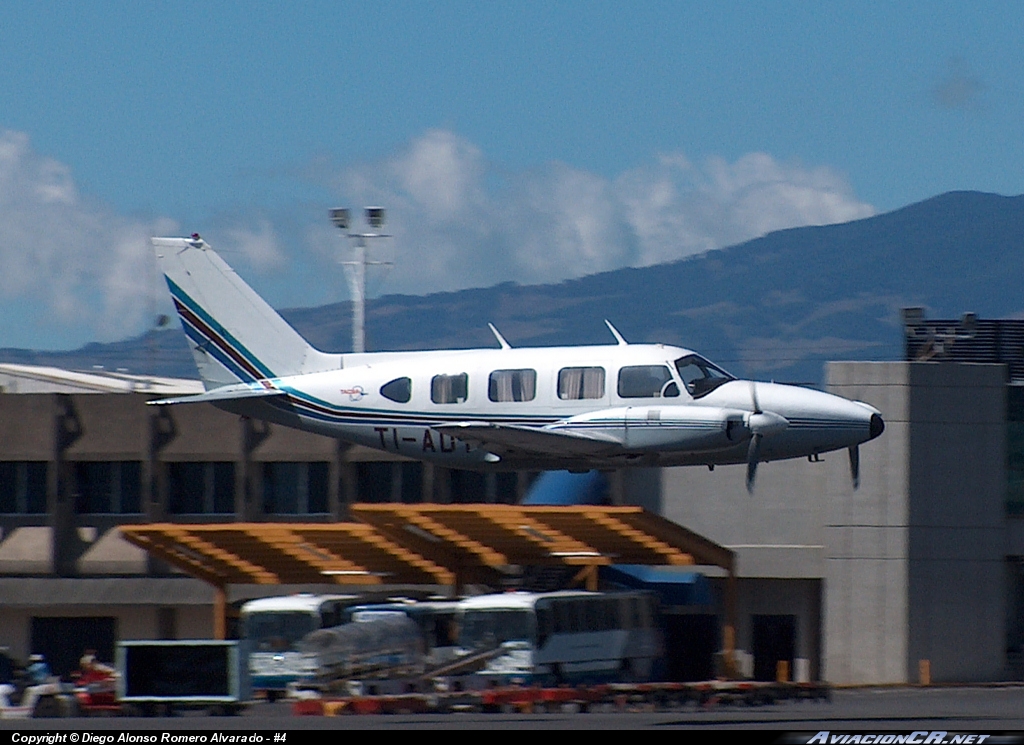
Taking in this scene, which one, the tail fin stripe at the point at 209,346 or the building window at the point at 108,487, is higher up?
the tail fin stripe at the point at 209,346

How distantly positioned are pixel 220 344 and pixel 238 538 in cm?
609

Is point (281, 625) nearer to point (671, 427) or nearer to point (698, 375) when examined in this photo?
point (671, 427)

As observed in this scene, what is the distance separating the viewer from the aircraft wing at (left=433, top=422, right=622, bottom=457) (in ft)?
117

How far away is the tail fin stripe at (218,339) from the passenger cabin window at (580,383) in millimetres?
6849

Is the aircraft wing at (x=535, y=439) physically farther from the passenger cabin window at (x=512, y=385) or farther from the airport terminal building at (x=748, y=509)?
the airport terminal building at (x=748, y=509)

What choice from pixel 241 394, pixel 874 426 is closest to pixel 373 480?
pixel 241 394

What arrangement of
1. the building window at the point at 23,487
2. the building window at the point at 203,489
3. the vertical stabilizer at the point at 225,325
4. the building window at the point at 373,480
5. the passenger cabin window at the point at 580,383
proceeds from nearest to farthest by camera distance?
the passenger cabin window at the point at 580,383 < the vertical stabilizer at the point at 225,325 < the building window at the point at 373,480 < the building window at the point at 203,489 < the building window at the point at 23,487

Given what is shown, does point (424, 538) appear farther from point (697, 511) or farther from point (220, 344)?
point (697, 511)

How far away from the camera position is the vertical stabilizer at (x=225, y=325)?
39.4 meters

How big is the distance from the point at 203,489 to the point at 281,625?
669 inches

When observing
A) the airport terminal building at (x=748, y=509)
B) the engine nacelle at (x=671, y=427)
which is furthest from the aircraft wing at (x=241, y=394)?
the airport terminal building at (x=748, y=509)

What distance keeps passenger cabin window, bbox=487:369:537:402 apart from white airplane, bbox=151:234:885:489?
0.07 ft

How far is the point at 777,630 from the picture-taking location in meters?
52.7

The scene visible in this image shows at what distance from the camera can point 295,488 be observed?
189ft
